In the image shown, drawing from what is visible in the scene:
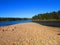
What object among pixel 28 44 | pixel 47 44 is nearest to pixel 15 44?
pixel 28 44

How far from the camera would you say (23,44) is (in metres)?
8.85

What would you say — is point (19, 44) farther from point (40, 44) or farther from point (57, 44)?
point (57, 44)

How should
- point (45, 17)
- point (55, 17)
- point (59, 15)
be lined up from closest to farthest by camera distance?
point (59, 15), point (55, 17), point (45, 17)

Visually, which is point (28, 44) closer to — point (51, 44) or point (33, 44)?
point (33, 44)

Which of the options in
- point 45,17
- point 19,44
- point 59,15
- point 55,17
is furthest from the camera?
point 45,17

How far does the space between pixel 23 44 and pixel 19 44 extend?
15.9 inches

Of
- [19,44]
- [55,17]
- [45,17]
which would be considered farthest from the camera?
[45,17]

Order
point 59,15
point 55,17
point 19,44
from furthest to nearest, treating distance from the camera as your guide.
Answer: point 55,17 < point 59,15 < point 19,44

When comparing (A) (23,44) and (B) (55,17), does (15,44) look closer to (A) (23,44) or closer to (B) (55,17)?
(A) (23,44)

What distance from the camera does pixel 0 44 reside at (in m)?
8.85

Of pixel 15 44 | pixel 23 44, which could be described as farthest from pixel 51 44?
pixel 15 44

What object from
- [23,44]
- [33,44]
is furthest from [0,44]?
[33,44]

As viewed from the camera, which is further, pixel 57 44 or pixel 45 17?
pixel 45 17

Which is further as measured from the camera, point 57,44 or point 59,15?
point 59,15
